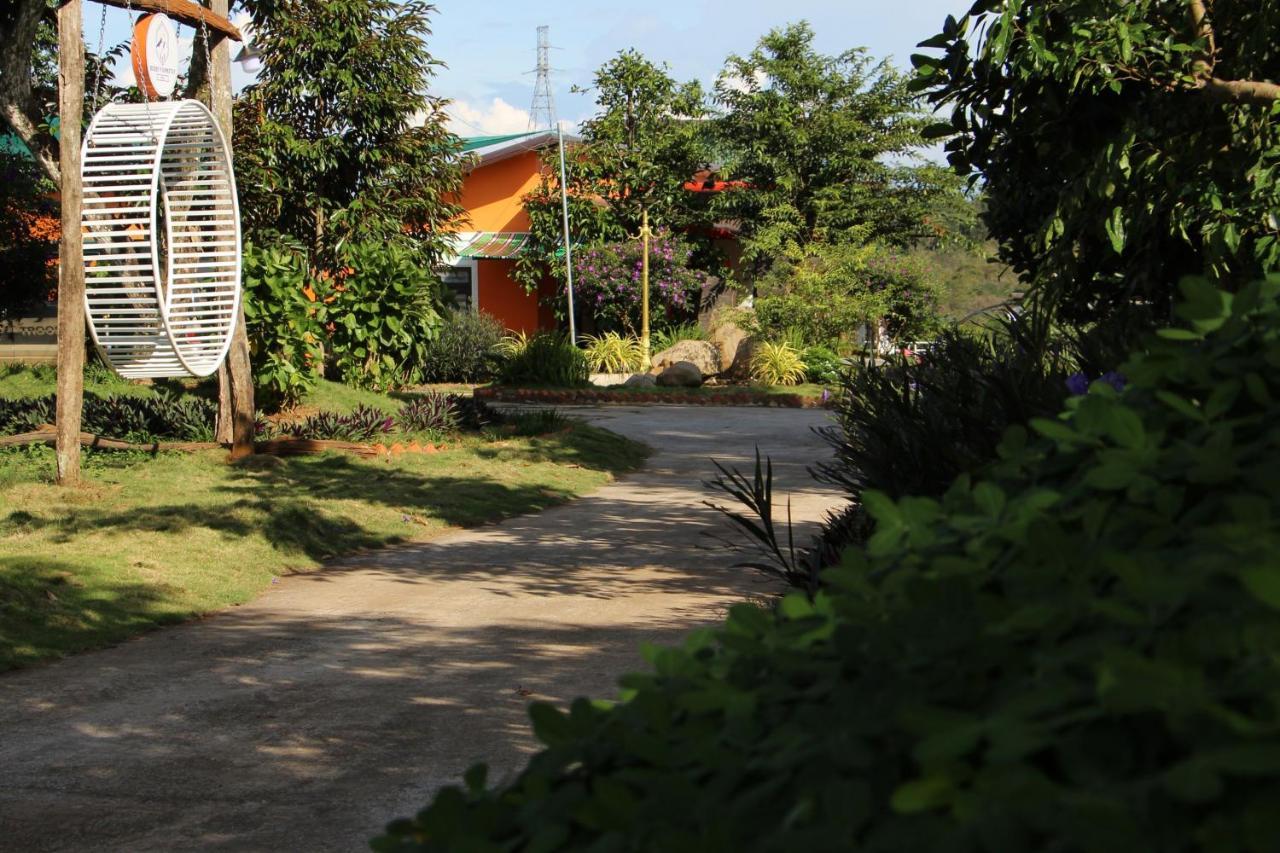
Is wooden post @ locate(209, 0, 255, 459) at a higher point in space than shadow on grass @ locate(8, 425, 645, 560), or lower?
higher

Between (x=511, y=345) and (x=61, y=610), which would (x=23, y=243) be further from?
(x=61, y=610)

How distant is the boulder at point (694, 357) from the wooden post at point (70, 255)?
16740 millimetres

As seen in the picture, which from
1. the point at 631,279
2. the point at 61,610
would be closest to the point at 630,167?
the point at 631,279

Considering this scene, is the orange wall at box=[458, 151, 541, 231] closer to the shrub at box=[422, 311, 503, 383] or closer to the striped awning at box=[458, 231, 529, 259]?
the striped awning at box=[458, 231, 529, 259]

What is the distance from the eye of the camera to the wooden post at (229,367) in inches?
501

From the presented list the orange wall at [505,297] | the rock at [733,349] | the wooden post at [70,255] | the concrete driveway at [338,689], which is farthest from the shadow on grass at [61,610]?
the orange wall at [505,297]

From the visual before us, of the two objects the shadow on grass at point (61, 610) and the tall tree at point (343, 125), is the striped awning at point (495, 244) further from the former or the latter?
the shadow on grass at point (61, 610)

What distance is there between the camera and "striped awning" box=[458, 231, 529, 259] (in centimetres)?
3088

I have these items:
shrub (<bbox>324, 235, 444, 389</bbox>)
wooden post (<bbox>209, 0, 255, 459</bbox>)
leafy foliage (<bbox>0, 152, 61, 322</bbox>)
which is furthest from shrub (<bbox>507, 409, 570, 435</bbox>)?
leafy foliage (<bbox>0, 152, 61, 322</bbox>)

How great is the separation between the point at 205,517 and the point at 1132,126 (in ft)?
21.5

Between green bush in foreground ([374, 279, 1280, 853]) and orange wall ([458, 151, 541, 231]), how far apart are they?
31.3 m

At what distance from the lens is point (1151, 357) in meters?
1.74

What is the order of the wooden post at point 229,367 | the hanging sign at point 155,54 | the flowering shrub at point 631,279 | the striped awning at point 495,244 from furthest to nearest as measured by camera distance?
the striped awning at point 495,244 < the flowering shrub at point 631,279 < the wooden post at point 229,367 < the hanging sign at point 155,54

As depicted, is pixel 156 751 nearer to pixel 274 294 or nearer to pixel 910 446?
pixel 910 446
